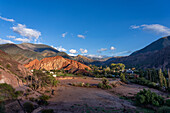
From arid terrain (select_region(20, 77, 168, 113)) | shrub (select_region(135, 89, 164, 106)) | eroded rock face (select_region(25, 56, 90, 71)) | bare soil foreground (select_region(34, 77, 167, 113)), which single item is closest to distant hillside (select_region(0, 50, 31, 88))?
arid terrain (select_region(20, 77, 168, 113))

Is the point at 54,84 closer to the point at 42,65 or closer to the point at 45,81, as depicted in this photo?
the point at 45,81

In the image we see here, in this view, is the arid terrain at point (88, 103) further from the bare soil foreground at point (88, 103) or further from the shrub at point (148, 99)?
the shrub at point (148, 99)

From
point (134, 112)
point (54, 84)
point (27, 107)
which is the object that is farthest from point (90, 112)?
Result: point (54, 84)

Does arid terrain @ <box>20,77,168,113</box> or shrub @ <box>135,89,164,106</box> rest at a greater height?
shrub @ <box>135,89,164,106</box>

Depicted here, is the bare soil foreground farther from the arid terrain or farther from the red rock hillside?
the red rock hillside

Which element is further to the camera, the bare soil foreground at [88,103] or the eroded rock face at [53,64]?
the eroded rock face at [53,64]

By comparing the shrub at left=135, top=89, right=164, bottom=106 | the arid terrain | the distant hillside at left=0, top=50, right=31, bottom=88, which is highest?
the distant hillside at left=0, top=50, right=31, bottom=88

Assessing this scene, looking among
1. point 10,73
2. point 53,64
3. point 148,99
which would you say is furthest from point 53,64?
point 148,99

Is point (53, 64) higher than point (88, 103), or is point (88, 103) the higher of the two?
point (53, 64)

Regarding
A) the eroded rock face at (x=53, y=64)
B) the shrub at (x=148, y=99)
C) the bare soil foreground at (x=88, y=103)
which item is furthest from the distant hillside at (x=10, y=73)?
the eroded rock face at (x=53, y=64)

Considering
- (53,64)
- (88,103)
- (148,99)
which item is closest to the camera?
(148,99)

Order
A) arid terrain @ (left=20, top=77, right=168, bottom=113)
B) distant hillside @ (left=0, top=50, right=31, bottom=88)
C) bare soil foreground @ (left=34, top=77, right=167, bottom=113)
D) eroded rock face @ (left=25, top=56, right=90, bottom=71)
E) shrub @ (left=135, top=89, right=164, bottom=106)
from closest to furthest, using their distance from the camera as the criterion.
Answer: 1. bare soil foreground @ (left=34, top=77, right=167, bottom=113)
2. arid terrain @ (left=20, top=77, right=168, bottom=113)
3. shrub @ (left=135, top=89, right=164, bottom=106)
4. distant hillside @ (left=0, top=50, right=31, bottom=88)
5. eroded rock face @ (left=25, top=56, right=90, bottom=71)

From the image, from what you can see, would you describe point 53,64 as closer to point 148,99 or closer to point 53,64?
point 53,64

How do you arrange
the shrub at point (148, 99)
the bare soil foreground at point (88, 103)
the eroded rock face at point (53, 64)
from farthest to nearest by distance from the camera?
the eroded rock face at point (53, 64)
the shrub at point (148, 99)
the bare soil foreground at point (88, 103)
